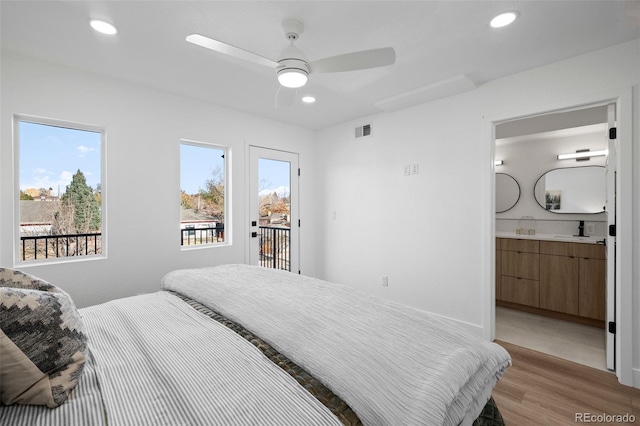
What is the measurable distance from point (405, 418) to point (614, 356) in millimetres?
2532

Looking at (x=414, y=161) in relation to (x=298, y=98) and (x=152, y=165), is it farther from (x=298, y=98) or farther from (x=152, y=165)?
(x=152, y=165)

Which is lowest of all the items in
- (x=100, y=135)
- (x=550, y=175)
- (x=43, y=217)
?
(x=43, y=217)

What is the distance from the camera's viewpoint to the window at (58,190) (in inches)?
98.8

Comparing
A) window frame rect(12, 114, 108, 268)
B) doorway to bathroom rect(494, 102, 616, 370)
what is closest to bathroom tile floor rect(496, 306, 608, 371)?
doorway to bathroom rect(494, 102, 616, 370)

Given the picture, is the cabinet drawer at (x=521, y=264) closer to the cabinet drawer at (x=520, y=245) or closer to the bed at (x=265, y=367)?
the cabinet drawer at (x=520, y=245)

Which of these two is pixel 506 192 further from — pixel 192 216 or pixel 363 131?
pixel 192 216

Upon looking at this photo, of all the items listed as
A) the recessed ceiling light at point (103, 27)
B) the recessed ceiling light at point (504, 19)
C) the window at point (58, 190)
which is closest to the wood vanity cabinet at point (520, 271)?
the recessed ceiling light at point (504, 19)

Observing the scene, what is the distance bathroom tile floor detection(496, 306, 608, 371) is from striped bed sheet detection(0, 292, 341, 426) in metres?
2.80

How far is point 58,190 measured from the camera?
8.74 ft

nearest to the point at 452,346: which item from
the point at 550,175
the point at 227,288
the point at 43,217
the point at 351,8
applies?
the point at 227,288

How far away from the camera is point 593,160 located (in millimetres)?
3766

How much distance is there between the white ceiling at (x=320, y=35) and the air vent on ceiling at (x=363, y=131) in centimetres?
104

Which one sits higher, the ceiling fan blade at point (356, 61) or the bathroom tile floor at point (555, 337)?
the ceiling fan blade at point (356, 61)

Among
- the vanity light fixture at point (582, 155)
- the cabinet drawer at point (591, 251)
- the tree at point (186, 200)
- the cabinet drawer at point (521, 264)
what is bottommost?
the cabinet drawer at point (521, 264)
